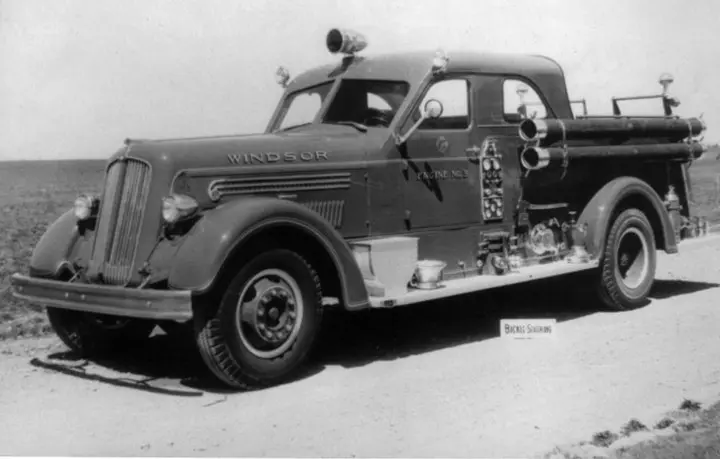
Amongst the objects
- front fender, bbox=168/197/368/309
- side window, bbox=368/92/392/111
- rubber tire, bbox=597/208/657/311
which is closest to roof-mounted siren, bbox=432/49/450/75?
side window, bbox=368/92/392/111

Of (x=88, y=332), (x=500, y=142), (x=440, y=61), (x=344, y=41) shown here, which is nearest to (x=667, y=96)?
(x=500, y=142)

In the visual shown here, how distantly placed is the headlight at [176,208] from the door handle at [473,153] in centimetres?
257

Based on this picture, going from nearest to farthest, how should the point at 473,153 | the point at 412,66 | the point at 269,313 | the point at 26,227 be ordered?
the point at 269,313, the point at 412,66, the point at 473,153, the point at 26,227

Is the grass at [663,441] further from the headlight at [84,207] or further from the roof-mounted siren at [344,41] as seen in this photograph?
the roof-mounted siren at [344,41]

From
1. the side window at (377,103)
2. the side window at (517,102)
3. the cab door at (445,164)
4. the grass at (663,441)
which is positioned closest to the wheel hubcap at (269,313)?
the cab door at (445,164)

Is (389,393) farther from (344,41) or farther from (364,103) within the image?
(344,41)

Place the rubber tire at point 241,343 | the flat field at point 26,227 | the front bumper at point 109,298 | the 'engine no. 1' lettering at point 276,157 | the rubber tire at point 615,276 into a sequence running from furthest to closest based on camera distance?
the flat field at point 26,227 < the rubber tire at point 615,276 < the 'engine no. 1' lettering at point 276,157 < the rubber tire at point 241,343 < the front bumper at point 109,298

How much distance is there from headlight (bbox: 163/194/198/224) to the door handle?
8.45 ft

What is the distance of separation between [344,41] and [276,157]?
1.60 meters

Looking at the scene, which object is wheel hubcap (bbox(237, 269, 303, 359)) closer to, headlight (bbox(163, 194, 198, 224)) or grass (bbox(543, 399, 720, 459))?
headlight (bbox(163, 194, 198, 224))

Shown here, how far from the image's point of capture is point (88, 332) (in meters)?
6.48

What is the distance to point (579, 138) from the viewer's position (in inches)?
301

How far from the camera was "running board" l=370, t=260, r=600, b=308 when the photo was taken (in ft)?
19.8

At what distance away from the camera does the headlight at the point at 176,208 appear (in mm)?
5395
